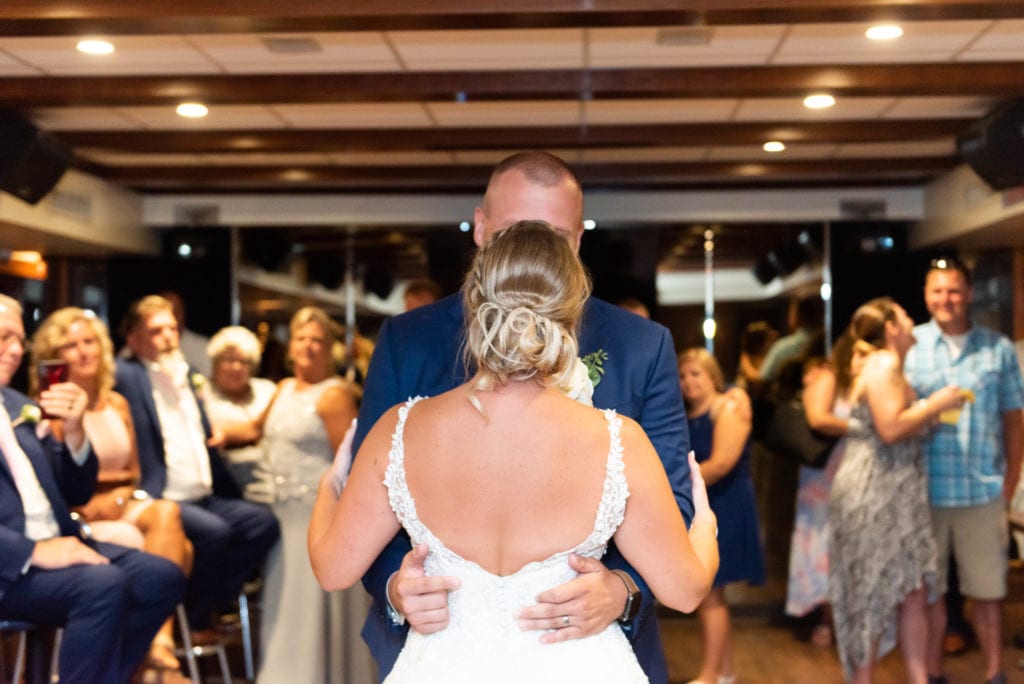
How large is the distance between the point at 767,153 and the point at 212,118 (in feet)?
10.6

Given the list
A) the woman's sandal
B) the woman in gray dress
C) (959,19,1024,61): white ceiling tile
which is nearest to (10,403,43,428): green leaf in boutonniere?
the woman's sandal

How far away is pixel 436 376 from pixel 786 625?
19.7 ft

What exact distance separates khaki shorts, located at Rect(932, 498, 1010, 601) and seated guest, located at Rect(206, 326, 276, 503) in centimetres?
307

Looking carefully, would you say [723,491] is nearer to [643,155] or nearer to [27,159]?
[643,155]

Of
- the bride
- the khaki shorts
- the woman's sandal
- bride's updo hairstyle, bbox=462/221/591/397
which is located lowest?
the woman's sandal

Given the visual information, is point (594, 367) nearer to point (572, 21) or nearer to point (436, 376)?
point (436, 376)

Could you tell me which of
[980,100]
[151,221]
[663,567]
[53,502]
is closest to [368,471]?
[663,567]

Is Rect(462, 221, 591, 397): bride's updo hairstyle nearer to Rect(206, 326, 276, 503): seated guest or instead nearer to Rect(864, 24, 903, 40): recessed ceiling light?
Rect(864, 24, 903, 40): recessed ceiling light

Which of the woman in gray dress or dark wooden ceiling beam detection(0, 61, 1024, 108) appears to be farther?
dark wooden ceiling beam detection(0, 61, 1024, 108)

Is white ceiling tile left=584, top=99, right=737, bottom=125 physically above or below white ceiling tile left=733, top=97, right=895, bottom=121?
above

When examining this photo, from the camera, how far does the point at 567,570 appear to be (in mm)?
1906

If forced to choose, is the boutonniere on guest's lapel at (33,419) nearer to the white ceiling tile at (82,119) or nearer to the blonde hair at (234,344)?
the blonde hair at (234,344)

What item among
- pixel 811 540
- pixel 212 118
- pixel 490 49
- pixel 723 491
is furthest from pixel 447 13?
pixel 811 540

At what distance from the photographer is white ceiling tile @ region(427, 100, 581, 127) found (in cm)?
625
